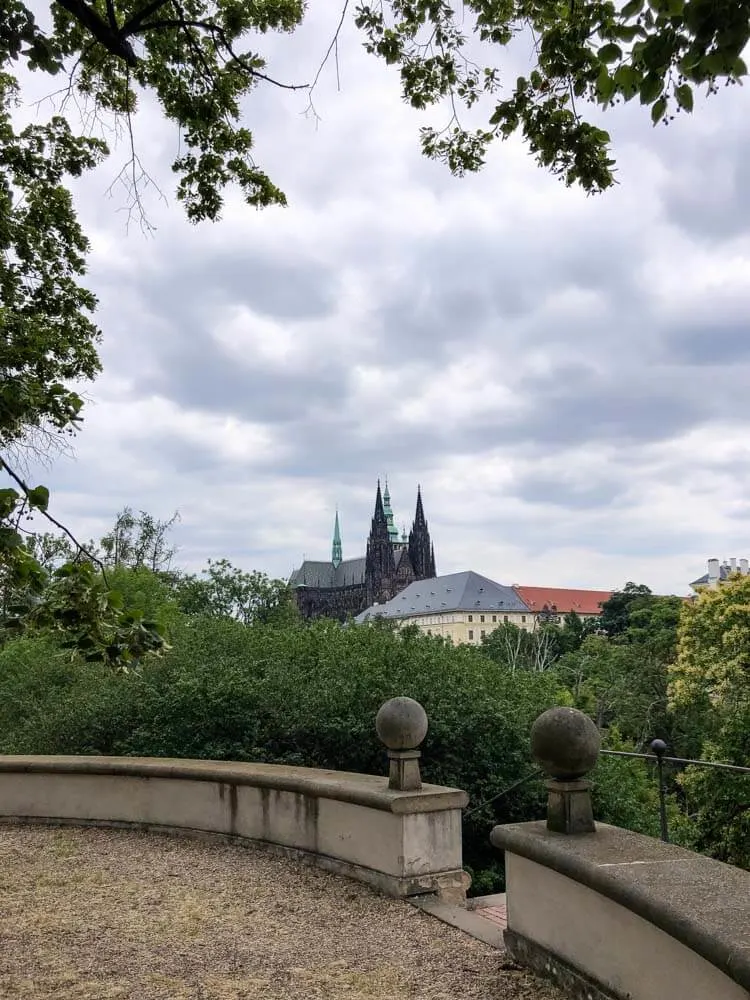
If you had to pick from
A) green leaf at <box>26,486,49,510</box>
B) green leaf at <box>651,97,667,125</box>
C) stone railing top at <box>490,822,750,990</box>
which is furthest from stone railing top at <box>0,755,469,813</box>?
green leaf at <box>651,97,667,125</box>

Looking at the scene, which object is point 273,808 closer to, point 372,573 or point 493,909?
point 493,909

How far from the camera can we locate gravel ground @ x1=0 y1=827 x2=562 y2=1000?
4.19 meters

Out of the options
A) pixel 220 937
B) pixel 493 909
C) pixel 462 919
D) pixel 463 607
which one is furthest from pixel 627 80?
pixel 463 607

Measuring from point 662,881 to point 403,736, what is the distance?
7.88 ft

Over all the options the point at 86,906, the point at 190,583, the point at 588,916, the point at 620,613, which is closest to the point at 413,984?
the point at 588,916

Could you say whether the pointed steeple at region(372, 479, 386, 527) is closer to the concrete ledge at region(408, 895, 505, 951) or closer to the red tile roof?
the red tile roof

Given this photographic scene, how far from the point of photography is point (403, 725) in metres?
5.61

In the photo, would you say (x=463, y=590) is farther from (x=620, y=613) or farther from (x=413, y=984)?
(x=413, y=984)

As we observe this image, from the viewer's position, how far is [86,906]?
5.64 m

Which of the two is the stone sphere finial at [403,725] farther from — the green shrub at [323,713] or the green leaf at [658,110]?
the green leaf at [658,110]

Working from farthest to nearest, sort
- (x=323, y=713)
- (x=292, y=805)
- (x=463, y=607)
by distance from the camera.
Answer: (x=463, y=607) < (x=323, y=713) < (x=292, y=805)

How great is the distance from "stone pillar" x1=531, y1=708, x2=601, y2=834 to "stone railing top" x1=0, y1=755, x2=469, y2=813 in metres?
1.42

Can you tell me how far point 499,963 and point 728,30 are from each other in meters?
4.26

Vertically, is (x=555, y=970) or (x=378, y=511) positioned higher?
(x=378, y=511)
